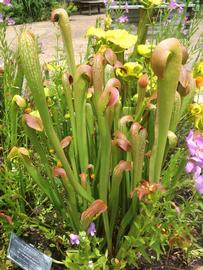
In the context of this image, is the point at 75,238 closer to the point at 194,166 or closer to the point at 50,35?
the point at 194,166

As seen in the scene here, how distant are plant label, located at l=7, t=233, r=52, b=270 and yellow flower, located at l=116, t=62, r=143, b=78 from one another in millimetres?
544

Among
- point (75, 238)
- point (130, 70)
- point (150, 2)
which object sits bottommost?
point (75, 238)

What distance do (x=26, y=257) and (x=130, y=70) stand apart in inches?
23.2

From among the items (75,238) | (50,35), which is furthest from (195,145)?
(50,35)

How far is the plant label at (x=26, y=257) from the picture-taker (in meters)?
1.00

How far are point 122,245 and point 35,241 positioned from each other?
326 millimetres

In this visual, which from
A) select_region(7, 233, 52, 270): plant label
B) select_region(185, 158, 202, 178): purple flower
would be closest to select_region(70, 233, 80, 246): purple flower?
select_region(7, 233, 52, 270): plant label

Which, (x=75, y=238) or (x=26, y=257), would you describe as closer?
(x=75, y=238)

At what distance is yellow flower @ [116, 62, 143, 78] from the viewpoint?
1021 mm

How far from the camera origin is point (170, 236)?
3.45 feet

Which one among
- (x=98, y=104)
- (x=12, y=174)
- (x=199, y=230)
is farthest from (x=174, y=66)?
(x=199, y=230)

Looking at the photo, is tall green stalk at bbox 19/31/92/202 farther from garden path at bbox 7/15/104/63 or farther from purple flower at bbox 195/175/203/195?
garden path at bbox 7/15/104/63

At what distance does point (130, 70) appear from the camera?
1.03 meters

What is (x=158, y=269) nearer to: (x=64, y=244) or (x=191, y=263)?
(x=191, y=263)
